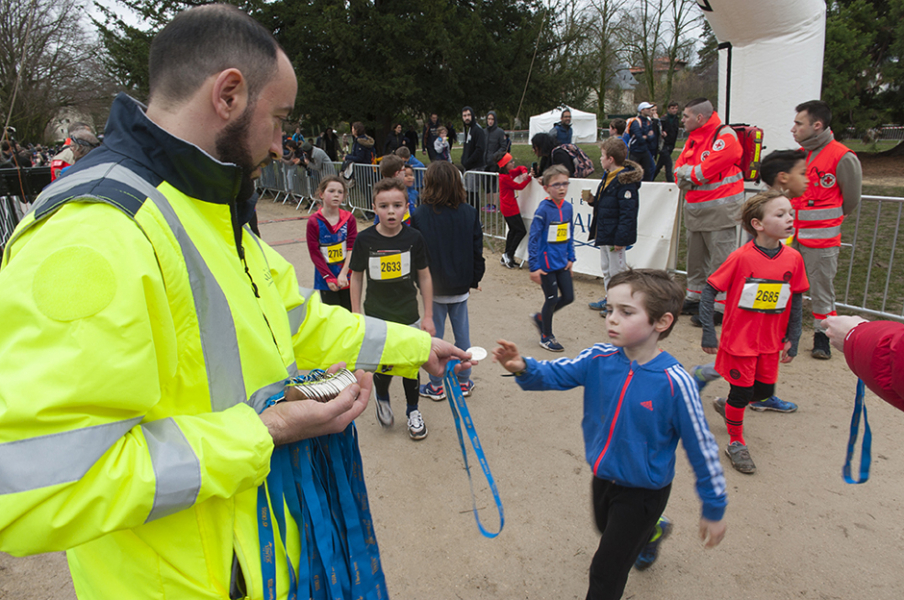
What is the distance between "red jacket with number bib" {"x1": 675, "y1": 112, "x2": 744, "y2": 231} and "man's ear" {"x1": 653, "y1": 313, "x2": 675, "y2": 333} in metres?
4.09

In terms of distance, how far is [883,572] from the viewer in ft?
8.52

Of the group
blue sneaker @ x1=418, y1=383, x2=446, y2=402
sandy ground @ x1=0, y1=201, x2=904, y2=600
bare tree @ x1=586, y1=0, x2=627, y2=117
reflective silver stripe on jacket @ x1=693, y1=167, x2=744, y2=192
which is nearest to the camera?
sandy ground @ x1=0, y1=201, x2=904, y2=600

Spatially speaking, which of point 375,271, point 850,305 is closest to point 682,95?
point 850,305

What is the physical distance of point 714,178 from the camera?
5.73 metres

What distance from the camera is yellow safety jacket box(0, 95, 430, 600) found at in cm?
85

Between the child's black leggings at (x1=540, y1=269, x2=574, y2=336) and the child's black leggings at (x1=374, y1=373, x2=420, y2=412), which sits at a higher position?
the child's black leggings at (x1=540, y1=269, x2=574, y2=336)

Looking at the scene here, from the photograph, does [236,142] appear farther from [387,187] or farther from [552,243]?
[552,243]

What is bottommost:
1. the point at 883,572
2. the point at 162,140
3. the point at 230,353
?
the point at 883,572

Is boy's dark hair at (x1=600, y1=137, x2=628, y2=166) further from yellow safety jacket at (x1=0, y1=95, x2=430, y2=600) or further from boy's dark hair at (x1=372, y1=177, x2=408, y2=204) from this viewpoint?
yellow safety jacket at (x1=0, y1=95, x2=430, y2=600)

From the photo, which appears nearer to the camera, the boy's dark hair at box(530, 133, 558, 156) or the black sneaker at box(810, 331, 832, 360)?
the black sneaker at box(810, 331, 832, 360)

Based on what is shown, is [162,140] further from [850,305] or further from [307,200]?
[307,200]

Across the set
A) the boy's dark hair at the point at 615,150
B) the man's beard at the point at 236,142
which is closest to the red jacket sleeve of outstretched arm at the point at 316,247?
the boy's dark hair at the point at 615,150

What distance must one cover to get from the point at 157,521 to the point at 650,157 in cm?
1217

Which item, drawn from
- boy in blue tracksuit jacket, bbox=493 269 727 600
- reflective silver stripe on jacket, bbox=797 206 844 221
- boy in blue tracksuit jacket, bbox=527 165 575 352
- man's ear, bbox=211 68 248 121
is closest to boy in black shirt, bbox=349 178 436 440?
boy in blue tracksuit jacket, bbox=527 165 575 352
